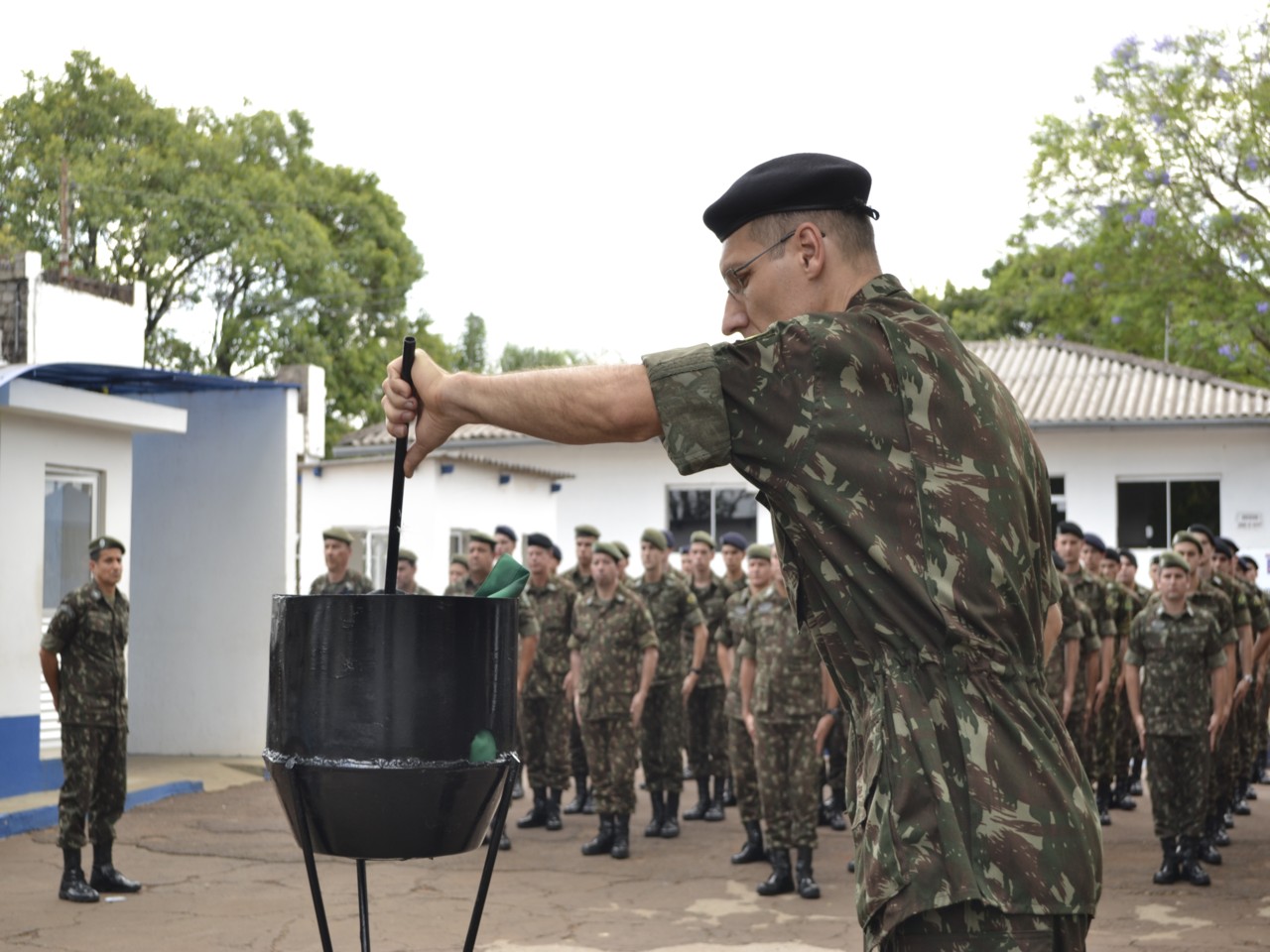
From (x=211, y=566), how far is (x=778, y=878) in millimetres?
7443

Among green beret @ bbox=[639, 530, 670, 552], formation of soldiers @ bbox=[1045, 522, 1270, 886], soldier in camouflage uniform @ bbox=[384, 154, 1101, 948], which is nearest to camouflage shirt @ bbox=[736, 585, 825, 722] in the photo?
formation of soldiers @ bbox=[1045, 522, 1270, 886]

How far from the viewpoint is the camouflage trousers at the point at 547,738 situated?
10984 mm

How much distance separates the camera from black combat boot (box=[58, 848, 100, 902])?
786 centimetres

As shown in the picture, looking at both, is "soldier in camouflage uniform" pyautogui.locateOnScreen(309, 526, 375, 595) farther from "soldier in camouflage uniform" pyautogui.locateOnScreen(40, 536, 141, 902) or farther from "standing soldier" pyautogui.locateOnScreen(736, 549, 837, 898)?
"standing soldier" pyautogui.locateOnScreen(736, 549, 837, 898)

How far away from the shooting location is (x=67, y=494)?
464 inches

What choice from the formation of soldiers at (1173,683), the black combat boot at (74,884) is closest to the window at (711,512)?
the formation of soldiers at (1173,683)

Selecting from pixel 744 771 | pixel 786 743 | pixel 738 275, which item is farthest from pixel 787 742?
pixel 738 275

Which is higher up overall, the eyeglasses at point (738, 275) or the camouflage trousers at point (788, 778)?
the eyeglasses at point (738, 275)

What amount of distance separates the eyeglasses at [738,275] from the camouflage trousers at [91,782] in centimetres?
678

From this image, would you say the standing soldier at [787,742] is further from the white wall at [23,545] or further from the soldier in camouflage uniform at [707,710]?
the white wall at [23,545]

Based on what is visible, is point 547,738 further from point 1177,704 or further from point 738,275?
point 738,275

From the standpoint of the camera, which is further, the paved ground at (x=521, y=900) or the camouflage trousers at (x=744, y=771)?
the camouflage trousers at (x=744, y=771)

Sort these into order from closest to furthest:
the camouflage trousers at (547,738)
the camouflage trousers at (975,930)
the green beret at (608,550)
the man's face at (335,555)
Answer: the camouflage trousers at (975,930)
the green beret at (608,550)
the camouflage trousers at (547,738)
the man's face at (335,555)

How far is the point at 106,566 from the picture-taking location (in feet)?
27.5
